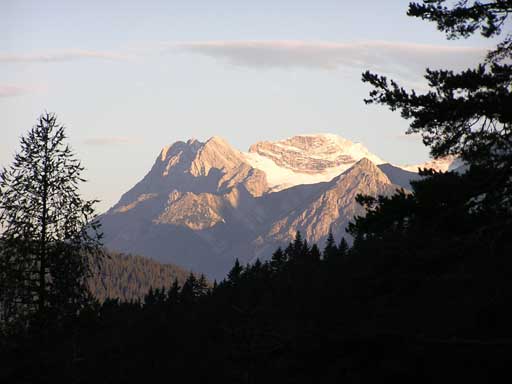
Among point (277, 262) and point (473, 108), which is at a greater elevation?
point (277, 262)

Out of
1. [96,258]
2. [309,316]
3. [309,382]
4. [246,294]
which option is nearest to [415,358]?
[309,382]

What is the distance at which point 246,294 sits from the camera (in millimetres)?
82812

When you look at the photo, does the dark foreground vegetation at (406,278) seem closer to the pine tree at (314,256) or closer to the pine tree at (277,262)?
the pine tree at (314,256)

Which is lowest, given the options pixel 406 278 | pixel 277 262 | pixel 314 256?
pixel 406 278

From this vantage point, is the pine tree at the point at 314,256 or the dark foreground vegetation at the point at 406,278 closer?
the dark foreground vegetation at the point at 406,278

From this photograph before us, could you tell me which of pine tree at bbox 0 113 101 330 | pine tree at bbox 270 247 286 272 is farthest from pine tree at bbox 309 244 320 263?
pine tree at bbox 0 113 101 330

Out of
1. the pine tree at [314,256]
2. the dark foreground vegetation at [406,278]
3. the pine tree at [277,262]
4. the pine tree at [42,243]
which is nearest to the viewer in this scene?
the dark foreground vegetation at [406,278]

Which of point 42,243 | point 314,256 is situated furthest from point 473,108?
point 314,256

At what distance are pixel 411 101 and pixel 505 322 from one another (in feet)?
14.7

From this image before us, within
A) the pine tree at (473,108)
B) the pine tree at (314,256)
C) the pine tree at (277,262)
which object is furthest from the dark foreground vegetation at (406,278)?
the pine tree at (277,262)

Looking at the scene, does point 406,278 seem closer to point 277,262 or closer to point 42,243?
point 42,243

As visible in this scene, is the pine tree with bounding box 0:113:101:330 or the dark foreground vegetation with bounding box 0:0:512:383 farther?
the pine tree with bounding box 0:113:101:330

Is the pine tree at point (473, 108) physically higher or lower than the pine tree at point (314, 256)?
lower

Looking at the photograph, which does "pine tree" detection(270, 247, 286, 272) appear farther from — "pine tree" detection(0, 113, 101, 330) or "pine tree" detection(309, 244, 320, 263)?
"pine tree" detection(0, 113, 101, 330)
